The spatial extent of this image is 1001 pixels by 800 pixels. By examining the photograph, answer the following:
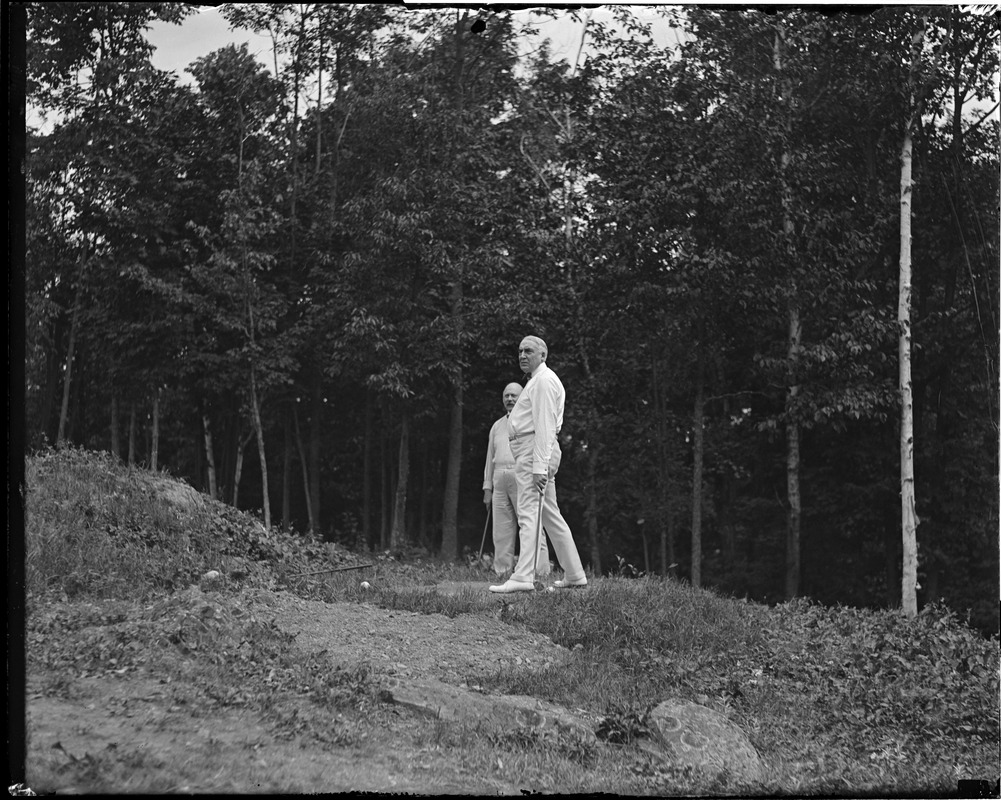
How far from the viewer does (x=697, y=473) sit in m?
18.7

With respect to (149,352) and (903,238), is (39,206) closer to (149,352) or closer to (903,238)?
(149,352)

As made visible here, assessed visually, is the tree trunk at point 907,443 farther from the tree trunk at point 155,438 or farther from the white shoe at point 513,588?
the tree trunk at point 155,438

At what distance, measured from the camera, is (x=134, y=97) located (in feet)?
31.3

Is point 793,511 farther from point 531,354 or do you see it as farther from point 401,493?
point 531,354

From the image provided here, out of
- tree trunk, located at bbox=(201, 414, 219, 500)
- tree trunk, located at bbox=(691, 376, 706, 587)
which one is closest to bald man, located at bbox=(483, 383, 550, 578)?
tree trunk, located at bbox=(201, 414, 219, 500)

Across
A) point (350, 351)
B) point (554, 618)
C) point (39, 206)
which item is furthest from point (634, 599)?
point (350, 351)

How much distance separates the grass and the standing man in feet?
1.26

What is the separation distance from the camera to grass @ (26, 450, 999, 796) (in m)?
5.33

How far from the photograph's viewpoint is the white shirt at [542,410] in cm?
926

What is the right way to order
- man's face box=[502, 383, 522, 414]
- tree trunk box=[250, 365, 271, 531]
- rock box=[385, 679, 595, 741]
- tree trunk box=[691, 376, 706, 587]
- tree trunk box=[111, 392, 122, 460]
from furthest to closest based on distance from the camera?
tree trunk box=[691, 376, 706, 587] < tree trunk box=[250, 365, 271, 531] < tree trunk box=[111, 392, 122, 460] < man's face box=[502, 383, 522, 414] < rock box=[385, 679, 595, 741]

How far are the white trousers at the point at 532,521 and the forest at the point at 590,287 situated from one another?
161 inches

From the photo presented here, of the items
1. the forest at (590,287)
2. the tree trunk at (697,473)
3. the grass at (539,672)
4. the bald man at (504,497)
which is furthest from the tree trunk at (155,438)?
the tree trunk at (697,473)

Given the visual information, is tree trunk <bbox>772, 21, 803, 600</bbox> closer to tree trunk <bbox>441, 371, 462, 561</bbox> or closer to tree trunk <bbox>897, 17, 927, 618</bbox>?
tree trunk <bbox>897, 17, 927, 618</bbox>

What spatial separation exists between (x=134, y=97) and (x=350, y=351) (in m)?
6.41
